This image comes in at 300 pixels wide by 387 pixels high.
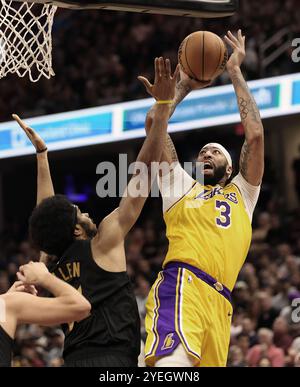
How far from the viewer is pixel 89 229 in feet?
16.3

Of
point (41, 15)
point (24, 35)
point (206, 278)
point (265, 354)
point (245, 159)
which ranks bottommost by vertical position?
point (265, 354)

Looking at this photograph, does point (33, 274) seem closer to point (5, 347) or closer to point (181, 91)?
→ point (5, 347)

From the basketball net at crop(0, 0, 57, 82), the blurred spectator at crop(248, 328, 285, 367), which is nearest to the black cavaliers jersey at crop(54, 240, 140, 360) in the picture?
the basketball net at crop(0, 0, 57, 82)

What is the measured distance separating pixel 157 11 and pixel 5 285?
7.99 m

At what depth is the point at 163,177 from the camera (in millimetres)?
5715

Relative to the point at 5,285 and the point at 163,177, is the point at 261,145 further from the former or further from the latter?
the point at 5,285

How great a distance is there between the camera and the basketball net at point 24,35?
6277 millimetres

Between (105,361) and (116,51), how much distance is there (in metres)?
11.8

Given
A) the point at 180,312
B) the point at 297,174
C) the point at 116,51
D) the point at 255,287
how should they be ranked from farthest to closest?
the point at 116,51 < the point at 297,174 < the point at 255,287 < the point at 180,312

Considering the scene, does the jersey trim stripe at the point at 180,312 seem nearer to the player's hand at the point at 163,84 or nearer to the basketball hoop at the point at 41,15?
the player's hand at the point at 163,84

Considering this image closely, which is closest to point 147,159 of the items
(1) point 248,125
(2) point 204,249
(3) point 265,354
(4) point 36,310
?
(2) point 204,249

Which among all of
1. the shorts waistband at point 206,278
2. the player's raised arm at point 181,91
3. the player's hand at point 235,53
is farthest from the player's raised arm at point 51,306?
the player's hand at point 235,53

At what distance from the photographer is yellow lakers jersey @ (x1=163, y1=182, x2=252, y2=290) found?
5.44 meters

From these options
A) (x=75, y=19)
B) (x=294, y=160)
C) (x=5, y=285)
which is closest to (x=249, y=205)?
(x=5, y=285)
